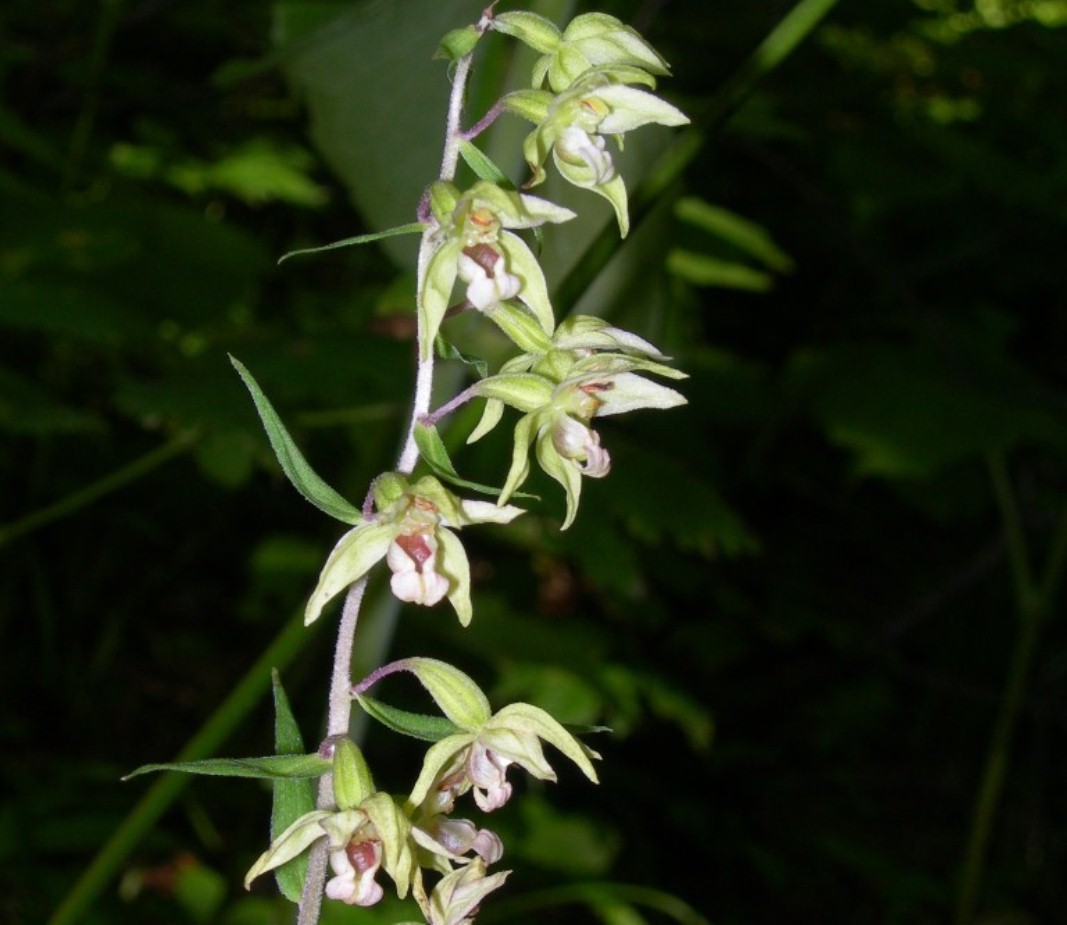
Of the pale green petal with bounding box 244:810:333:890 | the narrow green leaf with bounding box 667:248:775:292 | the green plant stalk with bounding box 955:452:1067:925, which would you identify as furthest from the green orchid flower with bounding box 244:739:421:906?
the green plant stalk with bounding box 955:452:1067:925

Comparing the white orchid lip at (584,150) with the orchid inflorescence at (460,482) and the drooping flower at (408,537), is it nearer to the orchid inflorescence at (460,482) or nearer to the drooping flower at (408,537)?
the orchid inflorescence at (460,482)

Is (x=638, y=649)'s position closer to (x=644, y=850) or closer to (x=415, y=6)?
(x=644, y=850)

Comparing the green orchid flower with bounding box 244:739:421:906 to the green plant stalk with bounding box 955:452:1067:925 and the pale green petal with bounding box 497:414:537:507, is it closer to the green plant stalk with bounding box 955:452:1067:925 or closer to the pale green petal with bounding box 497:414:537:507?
the pale green petal with bounding box 497:414:537:507

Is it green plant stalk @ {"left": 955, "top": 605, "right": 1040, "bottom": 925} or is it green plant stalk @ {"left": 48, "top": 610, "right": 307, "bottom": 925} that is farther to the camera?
green plant stalk @ {"left": 955, "top": 605, "right": 1040, "bottom": 925}

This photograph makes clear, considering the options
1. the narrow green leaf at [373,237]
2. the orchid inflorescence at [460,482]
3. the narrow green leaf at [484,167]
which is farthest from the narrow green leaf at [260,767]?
the narrow green leaf at [484,167]

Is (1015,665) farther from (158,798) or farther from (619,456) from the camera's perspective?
(158,798)

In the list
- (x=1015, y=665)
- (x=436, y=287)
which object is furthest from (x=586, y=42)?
(x=1015, y=665)

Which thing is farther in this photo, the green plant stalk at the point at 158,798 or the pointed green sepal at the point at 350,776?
the green plant stalk at the point at 158,798
